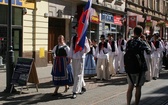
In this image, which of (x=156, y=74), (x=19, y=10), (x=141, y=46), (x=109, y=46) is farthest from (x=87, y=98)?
(x=19, y=10)

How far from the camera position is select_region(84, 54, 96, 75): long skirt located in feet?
43.0

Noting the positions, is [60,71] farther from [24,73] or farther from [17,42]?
[17,42]

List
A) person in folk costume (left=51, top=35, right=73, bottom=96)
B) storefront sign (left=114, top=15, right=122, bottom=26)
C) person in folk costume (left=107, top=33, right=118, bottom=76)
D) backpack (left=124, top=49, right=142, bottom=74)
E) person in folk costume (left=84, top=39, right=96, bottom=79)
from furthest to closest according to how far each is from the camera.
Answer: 1. storefront sign (left=114, top=15, right=122, bottom=26)
2. person in folk costume (left=107, top=33, right=118, bottom=76)
3. person in folk costume (left=84, top=39, right=96, bottom=79)
4. person in folk costume (left=51, top=35, right=73, bottom=96)
5. backpack (left=124, top=49, right=142, bottom=74)

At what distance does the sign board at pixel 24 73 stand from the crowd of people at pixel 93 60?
65 centimetres

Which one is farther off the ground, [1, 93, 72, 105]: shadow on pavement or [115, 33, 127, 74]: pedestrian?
[115, 33, 127, 74]: pedestrian

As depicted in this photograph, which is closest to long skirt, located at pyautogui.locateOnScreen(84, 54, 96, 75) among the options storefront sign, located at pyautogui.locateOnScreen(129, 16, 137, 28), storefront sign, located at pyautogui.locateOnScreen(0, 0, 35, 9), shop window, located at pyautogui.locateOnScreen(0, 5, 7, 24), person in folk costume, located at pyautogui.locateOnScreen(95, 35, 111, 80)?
person in folk costume, located at pyautogui.locateOnScreen(95, 35, 111, 80)

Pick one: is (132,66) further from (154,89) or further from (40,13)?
(40,13)

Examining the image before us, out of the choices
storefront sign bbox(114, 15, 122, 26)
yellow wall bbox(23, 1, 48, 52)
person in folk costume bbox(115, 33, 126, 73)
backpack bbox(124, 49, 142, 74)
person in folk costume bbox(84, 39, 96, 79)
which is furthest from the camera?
storefront sign bbox(114, 15, 122, 26)

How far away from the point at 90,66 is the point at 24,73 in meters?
4.25

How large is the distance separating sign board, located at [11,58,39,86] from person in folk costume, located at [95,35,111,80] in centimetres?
388

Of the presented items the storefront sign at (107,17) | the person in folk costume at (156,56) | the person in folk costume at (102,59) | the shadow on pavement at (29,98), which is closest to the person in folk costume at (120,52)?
the person in folk costume at (156,56)

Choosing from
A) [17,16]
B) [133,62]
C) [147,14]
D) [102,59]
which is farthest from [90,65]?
[147,14]

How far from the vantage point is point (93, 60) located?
13.2 meters

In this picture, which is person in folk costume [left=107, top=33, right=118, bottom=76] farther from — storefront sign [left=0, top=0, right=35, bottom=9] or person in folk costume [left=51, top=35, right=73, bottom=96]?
storefront sign [left=0, top=0, right=35, bottom=9]
